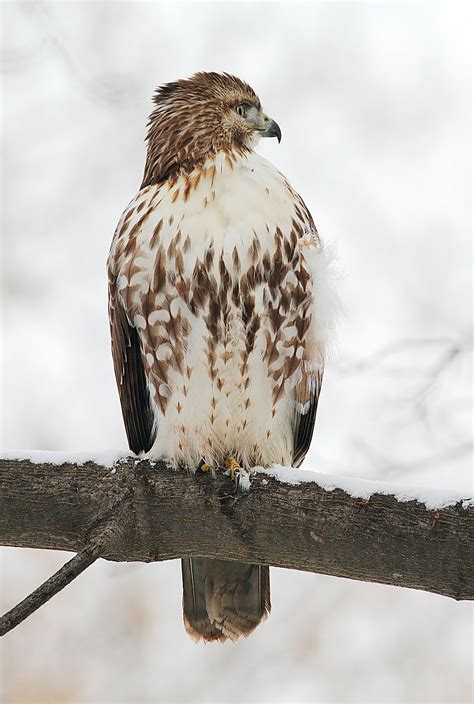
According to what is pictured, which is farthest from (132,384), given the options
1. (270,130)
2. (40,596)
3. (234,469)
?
(40,596)

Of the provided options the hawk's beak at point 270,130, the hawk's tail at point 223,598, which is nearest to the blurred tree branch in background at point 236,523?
the hawk's tail at point 223,598

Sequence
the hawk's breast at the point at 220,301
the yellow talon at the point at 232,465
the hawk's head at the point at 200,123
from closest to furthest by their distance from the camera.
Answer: the yellow talon at the point at 232,465 < the hawk's breast at the point at 220,301 < the hawk's head at the point at 200,123

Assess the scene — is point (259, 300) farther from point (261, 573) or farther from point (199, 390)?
point (261, 573)

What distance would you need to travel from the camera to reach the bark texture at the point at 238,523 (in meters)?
2.93

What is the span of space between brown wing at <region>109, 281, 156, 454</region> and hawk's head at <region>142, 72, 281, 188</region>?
2.20 feet

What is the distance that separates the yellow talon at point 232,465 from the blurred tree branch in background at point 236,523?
0.20 metres

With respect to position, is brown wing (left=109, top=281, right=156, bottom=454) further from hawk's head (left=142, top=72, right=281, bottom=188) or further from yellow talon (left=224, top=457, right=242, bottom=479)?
hawk's head (left=142, top=72, right=281, bottom=188)

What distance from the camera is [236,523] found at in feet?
10.6

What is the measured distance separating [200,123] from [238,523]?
1939 mm

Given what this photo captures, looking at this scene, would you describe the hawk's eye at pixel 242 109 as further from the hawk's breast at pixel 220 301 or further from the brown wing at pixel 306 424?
the brown wing at pixel 306 424

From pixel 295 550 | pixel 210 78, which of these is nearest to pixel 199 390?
pixel 295 550

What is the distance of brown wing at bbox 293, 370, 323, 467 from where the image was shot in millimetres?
4277

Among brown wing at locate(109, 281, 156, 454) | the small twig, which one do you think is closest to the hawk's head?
brown wing at locate(109, 281, 156, 454)

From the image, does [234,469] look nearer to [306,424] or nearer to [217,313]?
[217,313]
